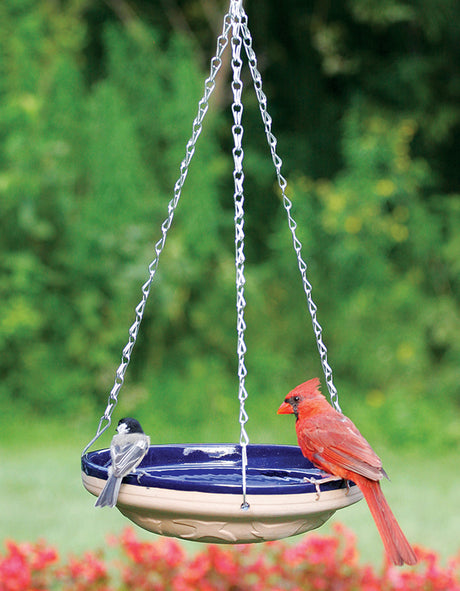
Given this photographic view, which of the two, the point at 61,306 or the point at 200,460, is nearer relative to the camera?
the point at 200,460

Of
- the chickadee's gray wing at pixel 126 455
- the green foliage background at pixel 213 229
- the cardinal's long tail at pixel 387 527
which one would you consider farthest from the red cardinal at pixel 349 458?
the green foliage background at pixel 213 229

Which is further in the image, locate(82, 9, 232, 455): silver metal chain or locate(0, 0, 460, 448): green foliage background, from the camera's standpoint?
locate(0, 0, 460, 448): green foliage background

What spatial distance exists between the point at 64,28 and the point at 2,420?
3534mm

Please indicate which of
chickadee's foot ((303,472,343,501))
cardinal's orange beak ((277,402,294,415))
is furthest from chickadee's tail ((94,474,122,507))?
cardinal's orange beak ((277,402,294,415))

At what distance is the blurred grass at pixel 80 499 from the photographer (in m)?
4.54

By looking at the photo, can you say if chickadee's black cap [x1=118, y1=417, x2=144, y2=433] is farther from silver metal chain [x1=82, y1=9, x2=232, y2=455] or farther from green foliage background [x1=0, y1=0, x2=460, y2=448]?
green foliage background [x1=0, y1=0, x2=460, y2=448]

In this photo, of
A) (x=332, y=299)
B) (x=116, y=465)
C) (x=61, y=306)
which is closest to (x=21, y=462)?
(x=61, y=306)

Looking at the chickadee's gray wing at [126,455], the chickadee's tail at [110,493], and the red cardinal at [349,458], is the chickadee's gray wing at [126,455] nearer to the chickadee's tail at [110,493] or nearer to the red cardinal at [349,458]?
the chickadee's tail at [110,493]

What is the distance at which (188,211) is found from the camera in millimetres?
6613

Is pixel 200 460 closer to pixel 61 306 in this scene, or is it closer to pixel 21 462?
pixel 21 462

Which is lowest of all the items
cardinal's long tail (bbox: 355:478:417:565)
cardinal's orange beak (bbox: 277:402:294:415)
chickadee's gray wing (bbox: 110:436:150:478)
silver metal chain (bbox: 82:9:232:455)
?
cardinal's long tail (bbox: 355:478:417:565)

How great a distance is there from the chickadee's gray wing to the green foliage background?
3954mm

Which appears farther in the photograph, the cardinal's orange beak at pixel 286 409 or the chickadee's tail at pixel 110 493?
the cardinal's orange beak at pixel 286 409

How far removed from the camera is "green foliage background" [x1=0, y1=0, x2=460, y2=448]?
6.41 meters
